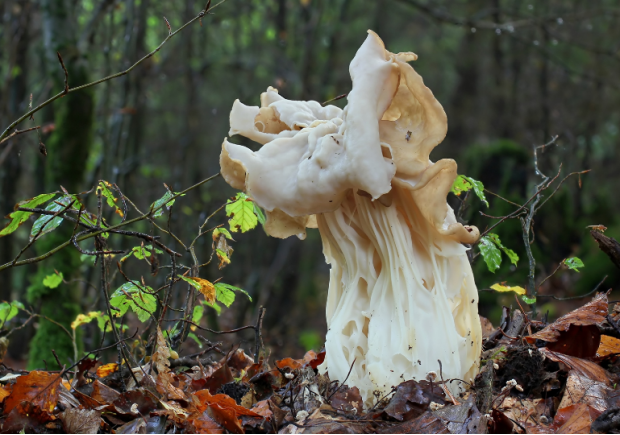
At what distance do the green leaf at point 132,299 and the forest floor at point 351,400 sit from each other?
27cm

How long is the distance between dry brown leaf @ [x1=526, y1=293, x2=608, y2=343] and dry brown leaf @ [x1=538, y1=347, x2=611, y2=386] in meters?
0.09

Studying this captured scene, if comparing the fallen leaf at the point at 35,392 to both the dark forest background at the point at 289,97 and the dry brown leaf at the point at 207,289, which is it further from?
the dark forest background at the point at 289,97

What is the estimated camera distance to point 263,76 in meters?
17.7

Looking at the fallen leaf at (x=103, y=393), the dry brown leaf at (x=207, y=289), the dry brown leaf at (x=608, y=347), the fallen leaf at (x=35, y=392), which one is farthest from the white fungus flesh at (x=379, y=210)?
the fallen leaf at (x=35, y=392)

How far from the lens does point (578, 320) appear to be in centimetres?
277

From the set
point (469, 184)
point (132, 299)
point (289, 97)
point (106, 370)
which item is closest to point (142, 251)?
point (132, 299)

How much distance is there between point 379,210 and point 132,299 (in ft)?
4.64

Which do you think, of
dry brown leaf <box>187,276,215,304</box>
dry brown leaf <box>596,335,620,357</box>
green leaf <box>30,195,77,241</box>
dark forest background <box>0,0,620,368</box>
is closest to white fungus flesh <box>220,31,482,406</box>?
dry brown leaf <box>187,276,215,304</box>

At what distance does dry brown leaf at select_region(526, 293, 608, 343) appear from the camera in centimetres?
275

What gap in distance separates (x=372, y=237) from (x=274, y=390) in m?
0.98

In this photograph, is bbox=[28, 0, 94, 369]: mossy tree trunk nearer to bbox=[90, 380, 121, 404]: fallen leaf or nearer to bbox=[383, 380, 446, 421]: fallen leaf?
bbox=[90, 380, 121, 404]: fallen leaf

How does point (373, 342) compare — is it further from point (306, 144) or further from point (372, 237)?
point (306, 144)

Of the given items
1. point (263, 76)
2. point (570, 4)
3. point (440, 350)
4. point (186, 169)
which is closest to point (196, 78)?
point (186, 169)

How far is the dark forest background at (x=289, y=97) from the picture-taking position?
703 cm
